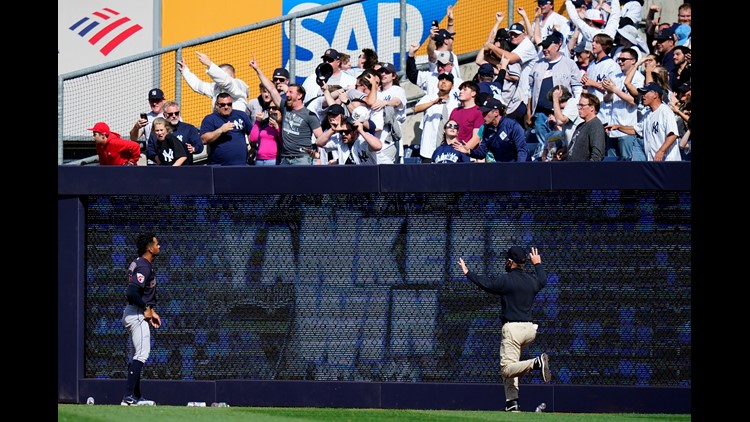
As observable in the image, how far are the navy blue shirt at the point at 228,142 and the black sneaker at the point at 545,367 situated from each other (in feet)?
14.1

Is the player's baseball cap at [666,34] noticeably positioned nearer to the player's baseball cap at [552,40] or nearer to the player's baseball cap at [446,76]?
the player's baseball cap at [552,40]

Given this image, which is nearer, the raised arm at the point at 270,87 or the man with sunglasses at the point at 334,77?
the raised arm at the point at 270,87

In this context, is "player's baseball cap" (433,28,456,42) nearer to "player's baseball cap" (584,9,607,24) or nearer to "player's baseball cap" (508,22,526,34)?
"player's baseball cap" (508,22,526,34)

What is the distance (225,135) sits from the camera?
14.1 m

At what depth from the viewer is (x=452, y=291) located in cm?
1188

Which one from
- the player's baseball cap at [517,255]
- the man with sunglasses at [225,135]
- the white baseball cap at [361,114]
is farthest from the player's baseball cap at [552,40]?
the player's baseball cap at [517,255]

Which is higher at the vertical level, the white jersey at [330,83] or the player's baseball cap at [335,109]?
the white jersey at [330,83]

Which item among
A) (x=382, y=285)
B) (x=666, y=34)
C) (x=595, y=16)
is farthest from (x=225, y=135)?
(x=595, y=16)

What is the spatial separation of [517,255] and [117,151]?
4.75 m

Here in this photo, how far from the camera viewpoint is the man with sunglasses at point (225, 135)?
1403 cm
